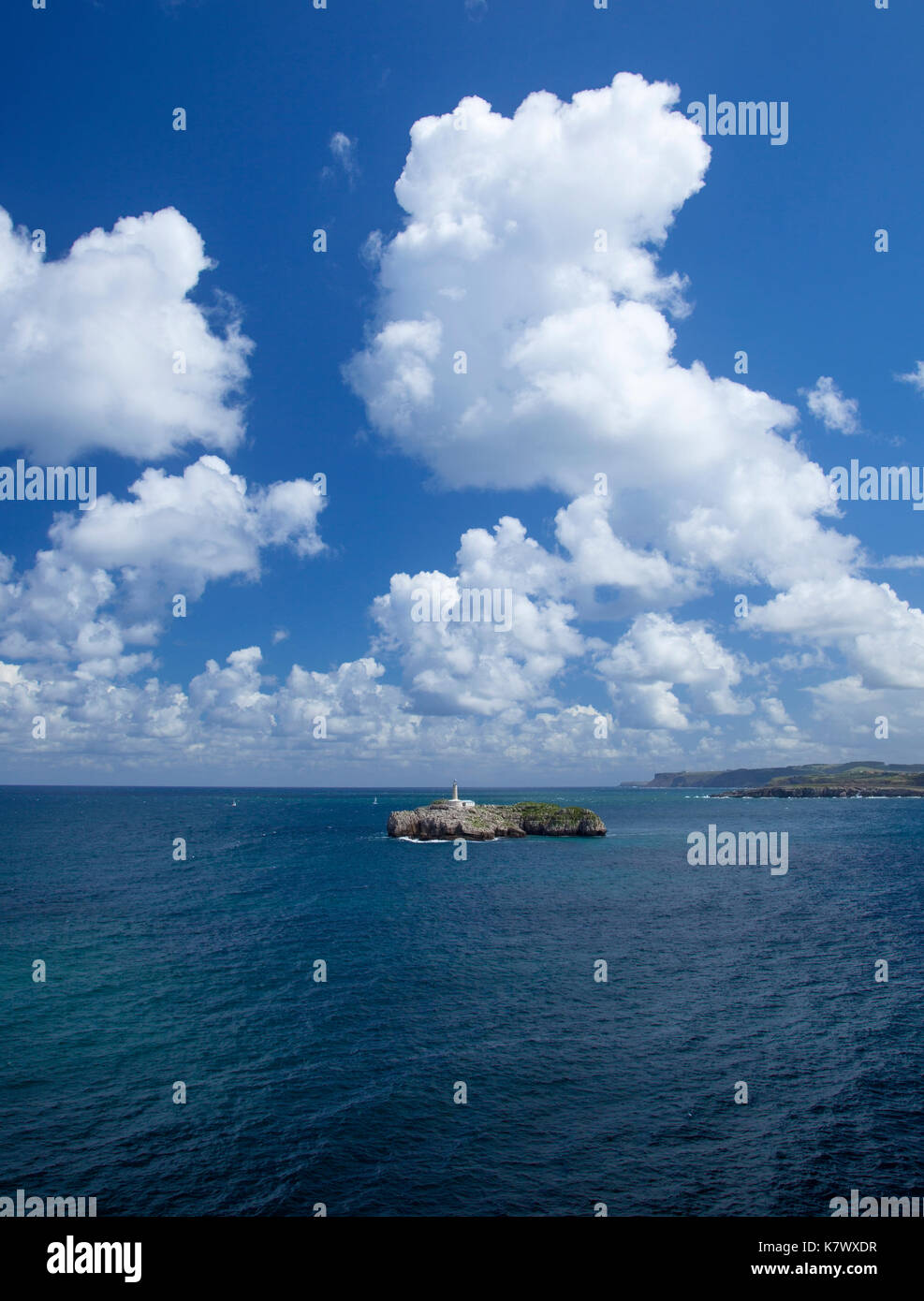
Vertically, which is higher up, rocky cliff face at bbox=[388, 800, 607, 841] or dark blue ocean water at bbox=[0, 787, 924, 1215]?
dark blue ocean water at bbox=[0, 787, 924, 1215]

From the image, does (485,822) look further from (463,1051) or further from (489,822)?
(463,1051)

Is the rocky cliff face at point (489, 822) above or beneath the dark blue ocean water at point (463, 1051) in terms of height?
beneath

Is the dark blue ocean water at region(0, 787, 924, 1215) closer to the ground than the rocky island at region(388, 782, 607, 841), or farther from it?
farther from it

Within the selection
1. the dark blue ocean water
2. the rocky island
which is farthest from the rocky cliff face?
the dark blue ocean water

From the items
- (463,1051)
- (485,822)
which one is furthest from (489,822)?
(463,1051)

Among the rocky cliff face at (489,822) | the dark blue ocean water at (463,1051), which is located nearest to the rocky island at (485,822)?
the rocky cliff face at (489,822)

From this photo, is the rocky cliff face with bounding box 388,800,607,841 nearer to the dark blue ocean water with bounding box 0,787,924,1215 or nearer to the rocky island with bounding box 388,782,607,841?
the rocky island with bounding box 388,782,607,841

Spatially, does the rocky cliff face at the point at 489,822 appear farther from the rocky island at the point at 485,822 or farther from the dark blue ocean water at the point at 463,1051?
the dark blue ocean water at the point at 463,1051

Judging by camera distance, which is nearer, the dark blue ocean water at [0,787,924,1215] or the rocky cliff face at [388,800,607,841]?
the dark blue ocean water at [0,787,924,1215]
